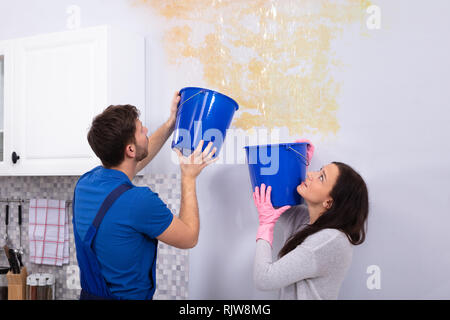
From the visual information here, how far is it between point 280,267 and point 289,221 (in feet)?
1.12

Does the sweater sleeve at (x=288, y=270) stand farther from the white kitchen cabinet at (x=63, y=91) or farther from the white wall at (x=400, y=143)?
the white kitchen cabinet at (x=63, y=91)

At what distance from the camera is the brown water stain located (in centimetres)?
170

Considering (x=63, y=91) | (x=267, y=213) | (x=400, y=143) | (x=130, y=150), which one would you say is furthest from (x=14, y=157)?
(x=400, y=143)

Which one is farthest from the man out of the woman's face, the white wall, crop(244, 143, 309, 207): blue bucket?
the white wall

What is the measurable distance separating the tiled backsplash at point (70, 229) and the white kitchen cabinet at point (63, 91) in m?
0.30

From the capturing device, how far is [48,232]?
2178mm

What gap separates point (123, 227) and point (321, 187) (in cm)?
68

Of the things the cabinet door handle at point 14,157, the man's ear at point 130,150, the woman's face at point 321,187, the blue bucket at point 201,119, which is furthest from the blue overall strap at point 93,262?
the cabinet door handle at point 14,157

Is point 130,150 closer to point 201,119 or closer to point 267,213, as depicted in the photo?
point 201,119

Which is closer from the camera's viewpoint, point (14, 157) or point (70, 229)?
point (14, 157)

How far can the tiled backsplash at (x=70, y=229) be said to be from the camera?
1918 mm

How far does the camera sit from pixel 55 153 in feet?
6.17

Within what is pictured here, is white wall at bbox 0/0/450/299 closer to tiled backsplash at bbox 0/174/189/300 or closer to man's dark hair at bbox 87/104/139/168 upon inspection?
tiled backsplash at bbox 0/174/189/300

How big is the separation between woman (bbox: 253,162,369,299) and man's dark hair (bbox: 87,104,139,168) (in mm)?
537
